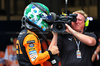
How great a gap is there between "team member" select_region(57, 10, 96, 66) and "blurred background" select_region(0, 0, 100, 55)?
7.96 feet

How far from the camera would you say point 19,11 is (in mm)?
6805

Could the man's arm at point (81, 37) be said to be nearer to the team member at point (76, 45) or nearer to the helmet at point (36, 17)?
the team member at point (76, 45)

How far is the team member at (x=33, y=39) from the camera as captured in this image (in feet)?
10.4

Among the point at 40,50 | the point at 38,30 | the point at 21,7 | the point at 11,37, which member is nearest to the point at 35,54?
the point at 40,50

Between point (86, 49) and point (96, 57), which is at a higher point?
point (86, 49)

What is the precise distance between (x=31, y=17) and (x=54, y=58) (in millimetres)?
652

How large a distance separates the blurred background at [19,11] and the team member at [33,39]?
9.12 ft

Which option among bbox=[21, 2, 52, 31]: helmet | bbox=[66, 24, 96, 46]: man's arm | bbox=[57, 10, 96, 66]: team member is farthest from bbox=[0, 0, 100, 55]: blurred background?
bbox=[21, 2, 52, 31]: helmet

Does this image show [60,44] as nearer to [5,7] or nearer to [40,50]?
[40,50]

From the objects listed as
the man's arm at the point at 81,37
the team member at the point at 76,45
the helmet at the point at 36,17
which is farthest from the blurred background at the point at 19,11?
the helmet at the point at 36,17

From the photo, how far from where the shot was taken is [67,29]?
3590 millimetres

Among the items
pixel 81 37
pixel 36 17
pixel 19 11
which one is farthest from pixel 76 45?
pixel 19 11

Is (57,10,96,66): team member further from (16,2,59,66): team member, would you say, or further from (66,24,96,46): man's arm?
(16,2,59,66): team member

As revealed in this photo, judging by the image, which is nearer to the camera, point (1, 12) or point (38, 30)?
point (38, 30)
